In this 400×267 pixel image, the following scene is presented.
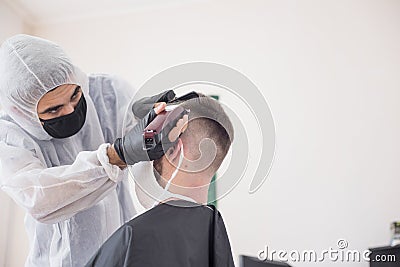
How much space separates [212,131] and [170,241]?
0.72ft

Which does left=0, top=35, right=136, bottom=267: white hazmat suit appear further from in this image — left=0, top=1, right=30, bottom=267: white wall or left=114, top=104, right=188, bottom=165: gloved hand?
left=0, top=1, right=30, bottom=267: white wall

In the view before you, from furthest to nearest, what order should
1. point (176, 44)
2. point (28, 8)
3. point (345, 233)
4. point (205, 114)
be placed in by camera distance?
point (28, 8) → point (176, 44) → point (345, 233) → point (205, 114)

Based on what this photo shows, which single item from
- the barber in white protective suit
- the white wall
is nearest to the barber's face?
the barber in white protective suit

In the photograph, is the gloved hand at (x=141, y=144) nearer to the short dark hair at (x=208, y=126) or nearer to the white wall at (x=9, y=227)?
the short dark hair at (x=208, y=126)

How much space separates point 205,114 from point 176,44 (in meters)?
1.76

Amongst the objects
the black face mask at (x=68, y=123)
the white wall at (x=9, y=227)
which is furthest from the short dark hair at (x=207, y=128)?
the white wall at (x=9, y=227)

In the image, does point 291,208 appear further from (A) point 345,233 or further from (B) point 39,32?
(B) point 39,32

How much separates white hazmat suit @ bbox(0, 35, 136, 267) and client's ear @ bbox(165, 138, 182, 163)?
18 centimetres

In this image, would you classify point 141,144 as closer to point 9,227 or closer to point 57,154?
point 57,154

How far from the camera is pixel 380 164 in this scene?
2098mm

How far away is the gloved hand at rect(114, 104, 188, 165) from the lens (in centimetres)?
73

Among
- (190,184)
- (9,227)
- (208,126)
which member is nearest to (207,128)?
(208,126)

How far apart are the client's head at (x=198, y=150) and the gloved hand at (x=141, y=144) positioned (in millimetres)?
15

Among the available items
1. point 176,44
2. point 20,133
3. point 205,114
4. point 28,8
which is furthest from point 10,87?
point 28,8
